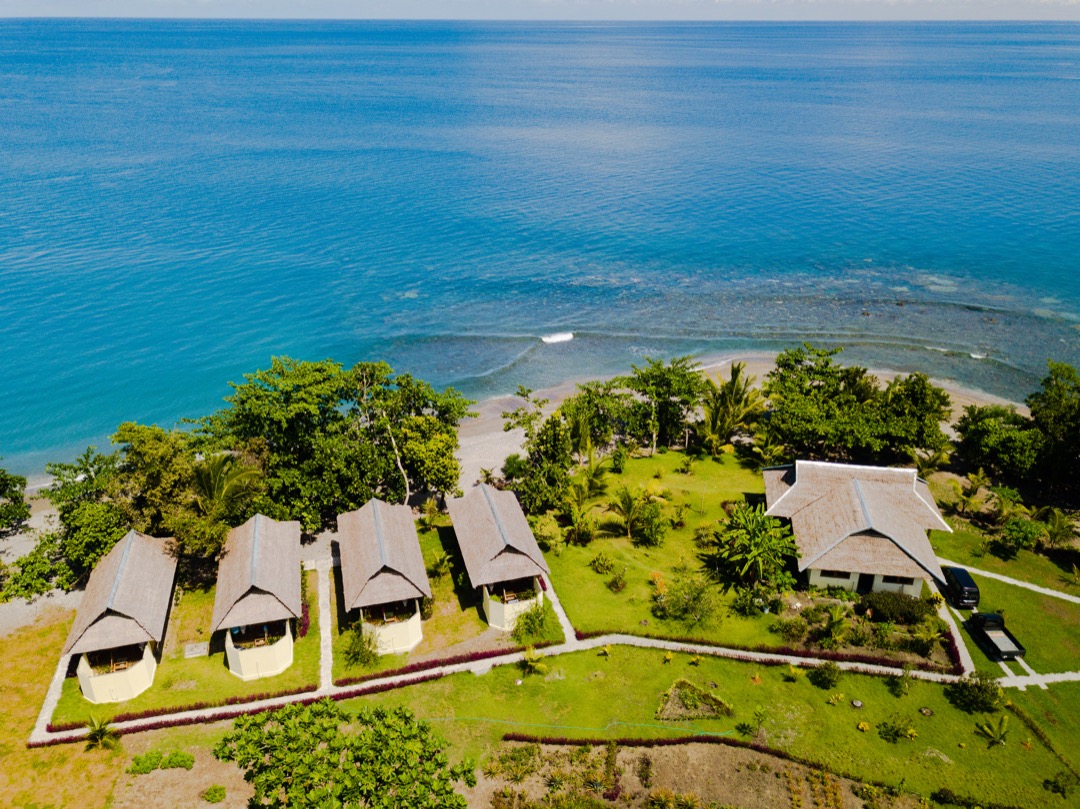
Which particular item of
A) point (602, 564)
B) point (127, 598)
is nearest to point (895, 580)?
point (602, 564)

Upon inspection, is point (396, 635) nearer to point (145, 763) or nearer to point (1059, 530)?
point (145, 763)

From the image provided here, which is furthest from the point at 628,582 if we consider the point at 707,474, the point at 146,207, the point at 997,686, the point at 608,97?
the point at 608,97

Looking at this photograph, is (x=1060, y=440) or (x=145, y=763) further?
(x=1060, y=440)

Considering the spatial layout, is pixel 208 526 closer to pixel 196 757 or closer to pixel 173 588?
pixel 173 588

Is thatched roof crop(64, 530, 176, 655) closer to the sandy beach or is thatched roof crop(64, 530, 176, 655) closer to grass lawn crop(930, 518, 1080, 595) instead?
the sandy beach

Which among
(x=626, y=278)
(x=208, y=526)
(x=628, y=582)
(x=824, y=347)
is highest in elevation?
(x=626, y=278)
